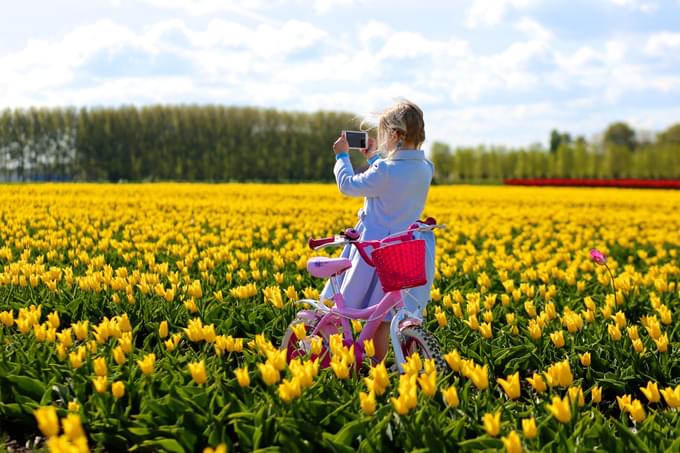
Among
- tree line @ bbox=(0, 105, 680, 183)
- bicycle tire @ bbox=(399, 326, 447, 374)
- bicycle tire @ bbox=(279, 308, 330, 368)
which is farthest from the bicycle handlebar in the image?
tree line @ bbox=(0, 105, 680, 183)

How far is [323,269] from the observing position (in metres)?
4.54

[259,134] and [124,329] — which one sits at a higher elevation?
[259,134]

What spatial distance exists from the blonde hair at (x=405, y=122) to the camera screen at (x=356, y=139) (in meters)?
0.12

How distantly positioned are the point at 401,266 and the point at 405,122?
90 centimetres

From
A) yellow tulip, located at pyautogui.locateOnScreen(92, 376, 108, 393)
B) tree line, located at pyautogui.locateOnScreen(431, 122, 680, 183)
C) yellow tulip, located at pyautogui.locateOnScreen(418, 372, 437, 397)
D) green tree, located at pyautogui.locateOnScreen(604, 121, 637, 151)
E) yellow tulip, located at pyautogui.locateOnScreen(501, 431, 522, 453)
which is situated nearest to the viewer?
yellow tulip, located at pyautogui.locateOnScreen(501, 431, 522, 453)

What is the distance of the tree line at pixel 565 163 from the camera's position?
68.4 metres

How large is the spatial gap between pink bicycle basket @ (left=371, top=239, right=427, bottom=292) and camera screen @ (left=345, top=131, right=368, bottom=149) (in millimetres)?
717

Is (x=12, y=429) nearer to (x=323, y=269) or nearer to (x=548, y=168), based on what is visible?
(x=323, y=269)

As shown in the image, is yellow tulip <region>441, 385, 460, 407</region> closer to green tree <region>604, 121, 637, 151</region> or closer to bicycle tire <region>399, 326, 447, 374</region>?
bicycle tire <region>399, 326, 447, 374</region>

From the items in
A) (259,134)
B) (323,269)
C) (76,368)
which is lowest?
(76,368)

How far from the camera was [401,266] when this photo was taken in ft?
13.5

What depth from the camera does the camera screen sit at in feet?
14.7

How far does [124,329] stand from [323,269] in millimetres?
1189

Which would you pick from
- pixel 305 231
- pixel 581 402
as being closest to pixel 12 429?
pixel 581 402
